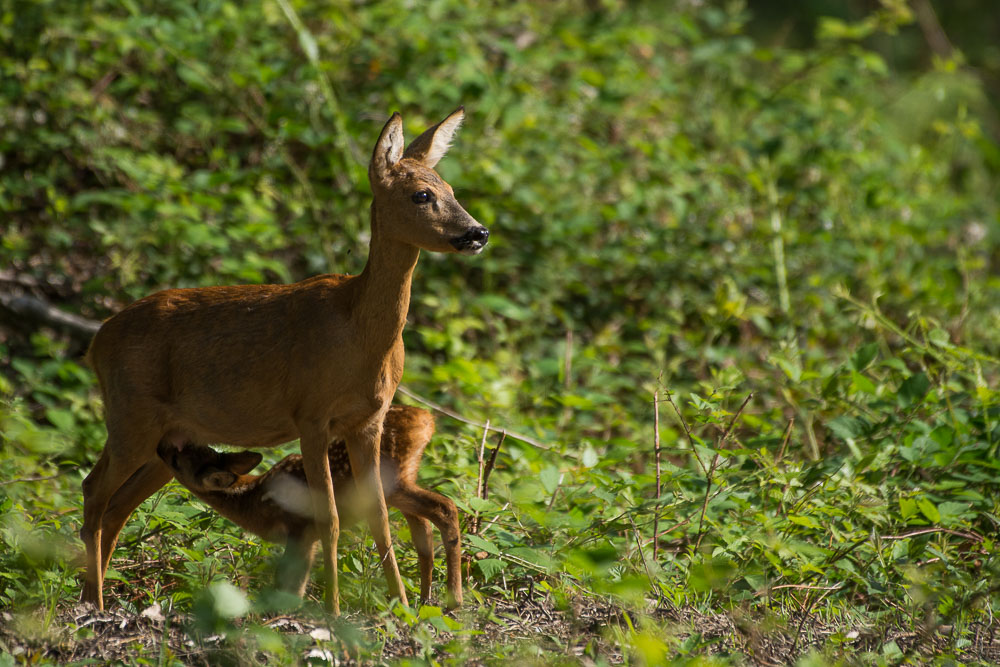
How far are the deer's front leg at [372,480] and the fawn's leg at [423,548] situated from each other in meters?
0.19

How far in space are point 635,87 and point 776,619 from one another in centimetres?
629

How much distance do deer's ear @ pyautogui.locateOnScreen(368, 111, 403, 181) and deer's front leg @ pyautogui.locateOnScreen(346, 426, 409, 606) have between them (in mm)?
903

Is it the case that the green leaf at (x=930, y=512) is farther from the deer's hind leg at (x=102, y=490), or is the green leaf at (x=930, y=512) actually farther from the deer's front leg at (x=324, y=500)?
the deer's hind leg at (x=102, y=490)

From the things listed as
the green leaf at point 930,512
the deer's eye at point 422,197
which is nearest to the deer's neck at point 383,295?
the deer's eye at point 422,197

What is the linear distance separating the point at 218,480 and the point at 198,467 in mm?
110

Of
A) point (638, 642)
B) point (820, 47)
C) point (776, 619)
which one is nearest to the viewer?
point (638, 642)

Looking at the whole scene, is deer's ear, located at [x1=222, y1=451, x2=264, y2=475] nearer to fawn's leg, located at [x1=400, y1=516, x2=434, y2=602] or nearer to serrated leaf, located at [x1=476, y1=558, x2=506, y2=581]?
fawn's leg, located at [x1=400, y1=516, x2=434, y2=602]

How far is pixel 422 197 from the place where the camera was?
382cm

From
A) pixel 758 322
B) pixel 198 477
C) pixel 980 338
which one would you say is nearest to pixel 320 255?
pixel 758 322

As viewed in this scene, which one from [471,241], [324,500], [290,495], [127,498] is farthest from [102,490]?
[471,241]

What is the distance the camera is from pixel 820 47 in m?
11.0

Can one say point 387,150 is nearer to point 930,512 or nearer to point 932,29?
point 930,512

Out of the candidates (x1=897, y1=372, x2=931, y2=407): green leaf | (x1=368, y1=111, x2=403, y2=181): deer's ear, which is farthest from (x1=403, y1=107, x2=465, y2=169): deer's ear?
(x1=897, y1=372, x2=931, y2=407): green leaf

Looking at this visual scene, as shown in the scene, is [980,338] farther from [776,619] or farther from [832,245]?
[776,619]
